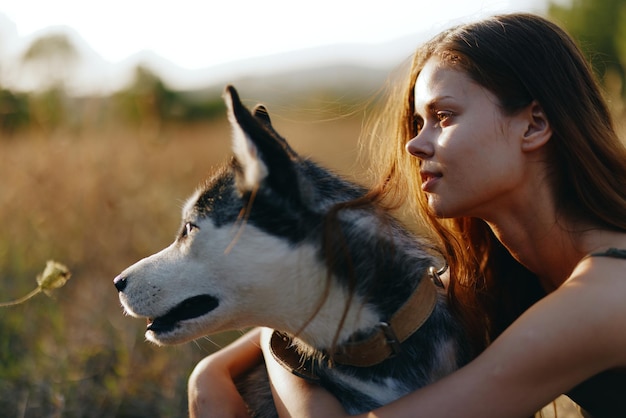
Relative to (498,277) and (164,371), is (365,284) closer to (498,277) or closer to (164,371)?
(498,277)

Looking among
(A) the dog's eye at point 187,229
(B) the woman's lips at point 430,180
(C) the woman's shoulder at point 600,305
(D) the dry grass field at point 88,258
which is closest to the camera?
(C) the woman's shoulder at point 600,305

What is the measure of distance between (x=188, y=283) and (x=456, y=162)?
83 cm

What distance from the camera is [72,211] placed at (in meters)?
4.97

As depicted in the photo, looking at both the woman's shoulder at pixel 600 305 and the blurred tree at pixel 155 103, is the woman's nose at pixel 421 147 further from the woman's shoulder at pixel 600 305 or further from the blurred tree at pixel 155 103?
the blurred tree at pixel 155 103

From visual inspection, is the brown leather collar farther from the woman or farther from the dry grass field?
the dry grass field

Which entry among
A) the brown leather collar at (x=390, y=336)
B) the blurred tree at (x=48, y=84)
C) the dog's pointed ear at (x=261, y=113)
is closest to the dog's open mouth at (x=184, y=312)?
the brown leather collar at (x=390, y=336)

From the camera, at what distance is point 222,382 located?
237 centimetres

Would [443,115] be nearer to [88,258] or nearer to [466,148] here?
[466,148]

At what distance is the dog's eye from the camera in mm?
2162

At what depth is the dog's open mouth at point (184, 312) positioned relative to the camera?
206 cm

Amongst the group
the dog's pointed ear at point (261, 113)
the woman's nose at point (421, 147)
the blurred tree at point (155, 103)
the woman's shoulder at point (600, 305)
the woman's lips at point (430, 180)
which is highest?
the dog's pointed ear at point (261, 113)

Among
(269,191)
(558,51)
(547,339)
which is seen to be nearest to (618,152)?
(558,51)

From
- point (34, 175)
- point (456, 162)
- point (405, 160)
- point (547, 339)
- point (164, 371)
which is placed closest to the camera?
point (547, 339)

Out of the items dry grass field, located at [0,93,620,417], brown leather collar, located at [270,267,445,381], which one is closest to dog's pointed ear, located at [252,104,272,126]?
dry grass field, located at [0,93,620,417]
